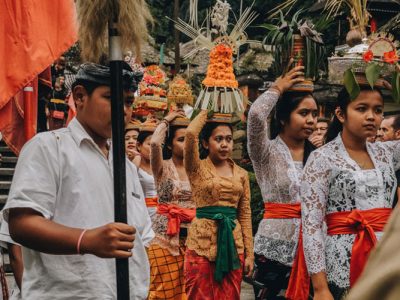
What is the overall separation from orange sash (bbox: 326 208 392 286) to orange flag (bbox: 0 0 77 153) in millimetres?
1943

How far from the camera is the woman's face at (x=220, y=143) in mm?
7672

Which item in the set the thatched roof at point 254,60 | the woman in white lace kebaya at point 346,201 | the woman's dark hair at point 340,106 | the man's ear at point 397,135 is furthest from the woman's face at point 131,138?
the thatched roof at point 254,60

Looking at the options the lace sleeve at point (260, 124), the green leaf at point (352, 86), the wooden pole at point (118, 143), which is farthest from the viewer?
the lace sleeve at point (260, 124)

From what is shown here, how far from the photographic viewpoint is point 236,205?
299 inches

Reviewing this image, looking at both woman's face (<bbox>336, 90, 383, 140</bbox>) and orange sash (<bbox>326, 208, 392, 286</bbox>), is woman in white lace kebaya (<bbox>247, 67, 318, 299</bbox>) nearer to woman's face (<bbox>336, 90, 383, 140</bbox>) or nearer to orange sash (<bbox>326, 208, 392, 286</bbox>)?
woman's face (<bbox>336, 90, 383, 140</bbox>)

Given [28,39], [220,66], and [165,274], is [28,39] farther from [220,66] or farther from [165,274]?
[165,274]

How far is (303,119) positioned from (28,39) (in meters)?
2.72

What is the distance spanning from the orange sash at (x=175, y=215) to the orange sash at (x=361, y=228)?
3.04 metres

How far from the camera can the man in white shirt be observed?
10.3 ft

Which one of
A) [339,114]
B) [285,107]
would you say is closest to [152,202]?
[285,107]

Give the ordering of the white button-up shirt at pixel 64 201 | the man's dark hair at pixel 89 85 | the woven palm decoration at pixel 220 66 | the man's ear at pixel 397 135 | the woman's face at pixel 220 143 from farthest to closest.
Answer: the man's ear at pixel 397 135 < the woven palm decoration at pixel 220 66 < the woman's face at pixel 220 143 < the man's dark hair at pixel 89 85 < the white button-up shirt at pixel 64 201

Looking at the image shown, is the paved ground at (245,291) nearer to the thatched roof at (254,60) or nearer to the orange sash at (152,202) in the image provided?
the orange sash at (152,202)

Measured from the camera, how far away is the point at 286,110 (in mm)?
6734

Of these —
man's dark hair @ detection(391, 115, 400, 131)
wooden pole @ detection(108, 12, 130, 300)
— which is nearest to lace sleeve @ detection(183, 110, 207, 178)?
man's dark hair @ detection(391, 115, 400, 131)
